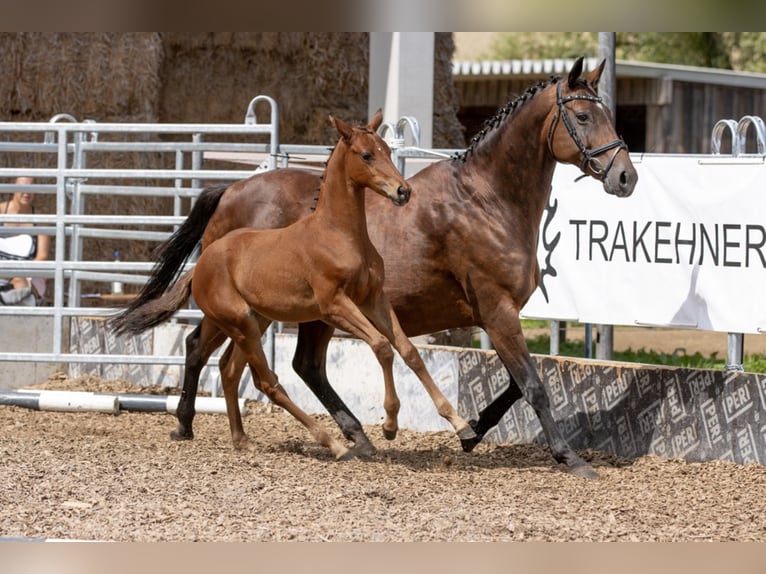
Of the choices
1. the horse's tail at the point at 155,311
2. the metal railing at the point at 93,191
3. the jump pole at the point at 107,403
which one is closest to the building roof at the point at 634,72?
the metal railing at the point at 93,191

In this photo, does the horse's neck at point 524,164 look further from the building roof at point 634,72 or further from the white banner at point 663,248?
the building roof at point 634,72

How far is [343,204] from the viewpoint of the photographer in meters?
6.45

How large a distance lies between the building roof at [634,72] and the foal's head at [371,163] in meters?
11.7

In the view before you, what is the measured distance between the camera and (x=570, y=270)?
25.3 feet

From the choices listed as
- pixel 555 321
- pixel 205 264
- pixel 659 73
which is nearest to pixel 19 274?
pixel 205 264

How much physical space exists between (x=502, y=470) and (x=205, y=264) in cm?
211

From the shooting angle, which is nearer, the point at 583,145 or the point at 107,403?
the point at 583,145

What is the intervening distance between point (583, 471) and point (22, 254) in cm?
649

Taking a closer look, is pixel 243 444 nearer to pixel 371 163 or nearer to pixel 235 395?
pixel 235 395

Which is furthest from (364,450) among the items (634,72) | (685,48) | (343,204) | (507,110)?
(685,48)

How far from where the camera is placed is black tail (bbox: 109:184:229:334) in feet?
25.2

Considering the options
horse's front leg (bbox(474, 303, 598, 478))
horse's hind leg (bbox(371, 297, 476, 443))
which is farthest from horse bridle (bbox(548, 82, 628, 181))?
horse's hind leg (bbox(371, 297, 476, 443))

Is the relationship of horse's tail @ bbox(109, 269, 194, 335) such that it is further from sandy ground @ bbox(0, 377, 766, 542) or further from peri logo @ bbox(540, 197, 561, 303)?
peri logo @ bbox(540, 197, 561, 303)

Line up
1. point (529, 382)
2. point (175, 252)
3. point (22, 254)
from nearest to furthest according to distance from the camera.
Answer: point (529, 382), point (175, 252), point (22, 254)
